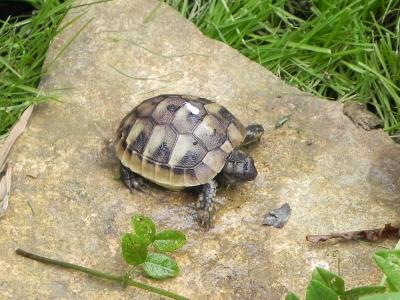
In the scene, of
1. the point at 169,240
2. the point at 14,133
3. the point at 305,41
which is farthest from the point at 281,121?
the point at 14,133

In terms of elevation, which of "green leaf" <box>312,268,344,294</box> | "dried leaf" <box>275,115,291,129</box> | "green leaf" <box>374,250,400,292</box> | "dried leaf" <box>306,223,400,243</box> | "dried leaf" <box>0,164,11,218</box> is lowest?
"dried leaf" <box>0,164,11,218</box>

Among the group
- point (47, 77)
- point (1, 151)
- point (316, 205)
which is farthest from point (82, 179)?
point (316, 205)

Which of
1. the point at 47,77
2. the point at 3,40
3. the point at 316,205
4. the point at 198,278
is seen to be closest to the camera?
the point at 198,278

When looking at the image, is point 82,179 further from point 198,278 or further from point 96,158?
point 198,278

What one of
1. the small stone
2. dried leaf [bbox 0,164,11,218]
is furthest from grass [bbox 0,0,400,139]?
dried leaf [bbox 0,164,11,218]

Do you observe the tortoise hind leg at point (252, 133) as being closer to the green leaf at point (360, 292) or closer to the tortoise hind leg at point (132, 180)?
the tortoise hind leg at point (132, 180)

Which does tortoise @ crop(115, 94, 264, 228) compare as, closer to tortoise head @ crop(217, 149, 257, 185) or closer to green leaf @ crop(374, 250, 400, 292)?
tortoise head @ crop(217, 149, 257, 185)

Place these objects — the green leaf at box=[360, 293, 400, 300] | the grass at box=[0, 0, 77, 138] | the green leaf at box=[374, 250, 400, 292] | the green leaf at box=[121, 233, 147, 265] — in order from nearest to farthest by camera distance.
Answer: the green leaf at box=[360, 293, 400, 300]
the green leaf at box=[374, 250, 400, 292]
the green leaf at box=[121, 233, 147, 265]
the grass at box=[0, 0, 77, 138]

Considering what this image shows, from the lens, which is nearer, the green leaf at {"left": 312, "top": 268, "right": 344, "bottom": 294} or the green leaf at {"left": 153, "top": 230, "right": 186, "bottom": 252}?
the green leaf at {"left": 312, "top": 268, "right": 344, "bottom": 294}
